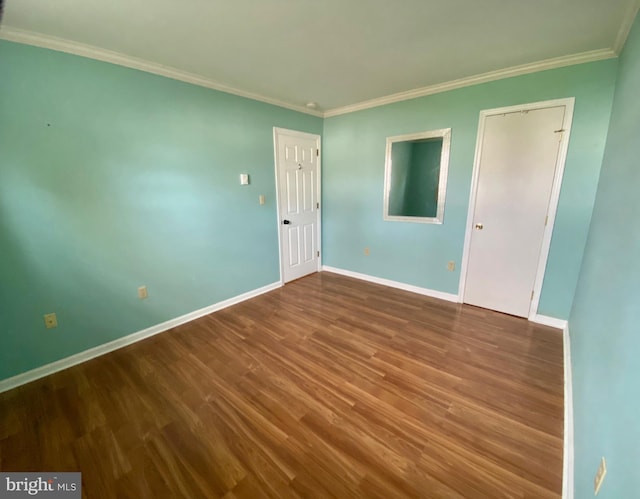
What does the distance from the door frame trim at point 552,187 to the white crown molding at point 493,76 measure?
0.28m

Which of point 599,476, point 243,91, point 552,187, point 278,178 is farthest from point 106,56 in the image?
point 552,187

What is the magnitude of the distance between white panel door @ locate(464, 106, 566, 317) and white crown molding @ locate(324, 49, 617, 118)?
34 centimetres

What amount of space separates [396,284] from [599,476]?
107 inches

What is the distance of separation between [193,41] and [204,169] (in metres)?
1.08

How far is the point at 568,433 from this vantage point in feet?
4.71

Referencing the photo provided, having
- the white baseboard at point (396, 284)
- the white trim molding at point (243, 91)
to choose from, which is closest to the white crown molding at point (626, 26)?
the white trim molding at point (243, 91)

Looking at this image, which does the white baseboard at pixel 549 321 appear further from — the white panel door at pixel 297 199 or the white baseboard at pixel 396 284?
the white panel door at pixel 297 199

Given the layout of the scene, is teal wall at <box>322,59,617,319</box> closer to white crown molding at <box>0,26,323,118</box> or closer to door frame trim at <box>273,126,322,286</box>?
door frame trim at <box>273,126,322,286</box>

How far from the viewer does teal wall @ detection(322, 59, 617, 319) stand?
2212mm

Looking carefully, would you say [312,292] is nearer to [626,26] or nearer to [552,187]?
[552,187]

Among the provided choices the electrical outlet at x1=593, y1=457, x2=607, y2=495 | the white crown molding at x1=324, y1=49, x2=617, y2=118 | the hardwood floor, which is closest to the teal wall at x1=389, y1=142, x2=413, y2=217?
the white crown molding at x1=324, y1=49, x2=617, y2=118

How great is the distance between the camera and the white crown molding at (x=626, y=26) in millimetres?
1500

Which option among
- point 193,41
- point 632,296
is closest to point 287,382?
point 632,296

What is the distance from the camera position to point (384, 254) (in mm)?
3643
